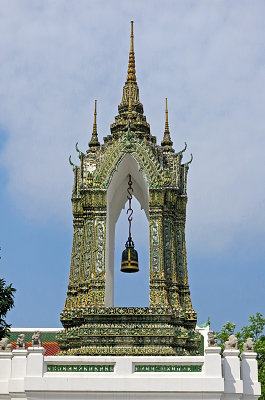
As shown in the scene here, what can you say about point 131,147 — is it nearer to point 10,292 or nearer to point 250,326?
point 10,292

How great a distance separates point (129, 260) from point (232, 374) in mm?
5151

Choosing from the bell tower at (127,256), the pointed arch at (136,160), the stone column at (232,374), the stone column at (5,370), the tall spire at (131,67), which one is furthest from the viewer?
the tall spire at (131,67)

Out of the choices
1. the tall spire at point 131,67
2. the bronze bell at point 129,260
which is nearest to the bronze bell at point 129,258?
the bronze bell at point 129,260

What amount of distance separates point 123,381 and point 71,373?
114 centimetres

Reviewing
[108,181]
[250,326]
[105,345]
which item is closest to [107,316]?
[105,345]

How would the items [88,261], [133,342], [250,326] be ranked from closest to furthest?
[133,342], [88,261], [250,326]

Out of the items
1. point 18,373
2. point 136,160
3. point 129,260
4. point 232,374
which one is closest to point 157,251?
point 129,260

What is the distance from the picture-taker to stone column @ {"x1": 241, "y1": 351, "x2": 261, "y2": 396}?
1497 centimetres

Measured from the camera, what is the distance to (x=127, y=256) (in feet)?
62.4

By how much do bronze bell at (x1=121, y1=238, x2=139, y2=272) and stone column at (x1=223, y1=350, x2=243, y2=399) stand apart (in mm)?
4657

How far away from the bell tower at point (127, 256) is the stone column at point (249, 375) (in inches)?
76.5

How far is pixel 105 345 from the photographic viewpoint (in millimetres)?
16578

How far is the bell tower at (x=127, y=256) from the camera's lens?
1667 cm

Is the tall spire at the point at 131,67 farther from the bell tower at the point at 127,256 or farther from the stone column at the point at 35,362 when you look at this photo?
the stone column at the point at 35,362
